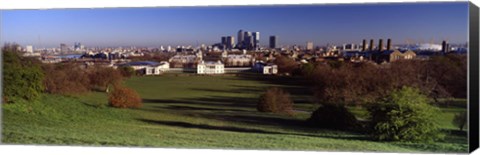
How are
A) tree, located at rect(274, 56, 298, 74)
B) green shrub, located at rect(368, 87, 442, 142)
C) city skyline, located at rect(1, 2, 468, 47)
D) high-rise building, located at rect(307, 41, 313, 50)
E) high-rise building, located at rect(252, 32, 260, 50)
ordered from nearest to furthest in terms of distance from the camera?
city skyline, located at rect(1, 2, 468, 47)
green shrub, located at rect(368, 87, 442, 142)
high-rise building, located at rect(307, 41, 313, 50)
high-rise building, located at rect(252, 32, 260, 50)
tree, located at rect(274, 56, 298, 74)

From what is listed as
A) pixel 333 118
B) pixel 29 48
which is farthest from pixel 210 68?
pixel 29 48

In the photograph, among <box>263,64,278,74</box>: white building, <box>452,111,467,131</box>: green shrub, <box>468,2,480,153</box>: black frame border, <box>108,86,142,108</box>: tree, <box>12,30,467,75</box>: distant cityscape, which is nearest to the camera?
<box>468,2,480,153</box>: black frame border

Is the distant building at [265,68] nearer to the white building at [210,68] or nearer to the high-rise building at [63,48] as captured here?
the white building at [210,68]

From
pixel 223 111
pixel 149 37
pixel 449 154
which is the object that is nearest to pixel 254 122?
pixel 223 111

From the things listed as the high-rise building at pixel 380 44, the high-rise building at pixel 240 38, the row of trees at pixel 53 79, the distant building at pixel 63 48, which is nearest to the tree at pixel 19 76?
the row of trees at pixel 53 79

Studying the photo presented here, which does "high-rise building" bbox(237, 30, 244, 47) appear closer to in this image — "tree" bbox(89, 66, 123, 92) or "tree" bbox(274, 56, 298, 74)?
"tree" bbox(274, 56, 298, 74)

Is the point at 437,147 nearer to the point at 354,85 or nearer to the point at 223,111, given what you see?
the point at 354,85

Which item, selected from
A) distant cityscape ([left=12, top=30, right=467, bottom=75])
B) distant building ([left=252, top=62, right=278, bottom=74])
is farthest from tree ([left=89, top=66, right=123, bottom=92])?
distant building ([left=252, top=62, right=278, bottom=74])
